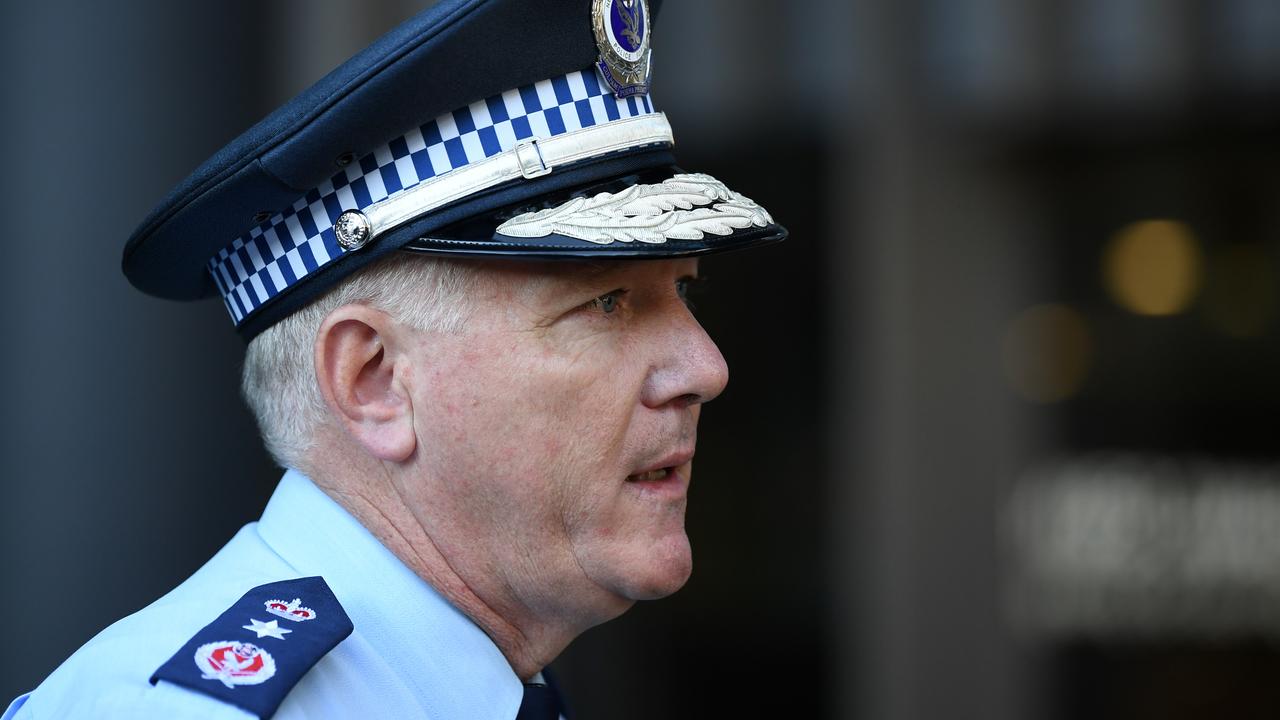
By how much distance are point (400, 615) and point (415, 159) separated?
503 millimetres

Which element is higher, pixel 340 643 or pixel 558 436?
pixel 558 436

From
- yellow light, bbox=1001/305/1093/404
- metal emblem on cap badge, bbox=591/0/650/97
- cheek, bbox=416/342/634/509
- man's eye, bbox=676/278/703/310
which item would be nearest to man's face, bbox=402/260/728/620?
cheek, bbox=416/342/634/509

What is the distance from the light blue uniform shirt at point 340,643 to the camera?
49.8 inches

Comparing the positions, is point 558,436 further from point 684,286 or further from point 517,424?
point 684,286

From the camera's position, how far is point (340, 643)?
1354 millimetres

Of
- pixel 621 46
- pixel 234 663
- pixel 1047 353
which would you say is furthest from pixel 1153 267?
pixel 234 663

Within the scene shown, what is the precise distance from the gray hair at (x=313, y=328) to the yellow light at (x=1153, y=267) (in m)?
4.06

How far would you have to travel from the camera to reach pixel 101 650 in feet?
4.19

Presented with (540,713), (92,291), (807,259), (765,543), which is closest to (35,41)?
(92,291)

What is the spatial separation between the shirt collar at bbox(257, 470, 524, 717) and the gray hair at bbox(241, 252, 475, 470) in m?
0.09

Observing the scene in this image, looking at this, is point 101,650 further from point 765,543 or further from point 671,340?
point 765,543

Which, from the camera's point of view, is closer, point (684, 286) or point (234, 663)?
point (234, 663)

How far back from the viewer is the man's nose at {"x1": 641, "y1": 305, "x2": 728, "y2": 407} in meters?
1.46

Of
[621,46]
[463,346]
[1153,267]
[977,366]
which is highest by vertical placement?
→ [621,46]
